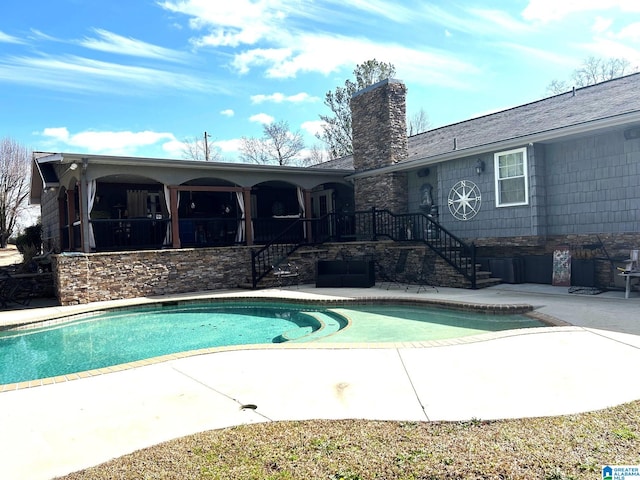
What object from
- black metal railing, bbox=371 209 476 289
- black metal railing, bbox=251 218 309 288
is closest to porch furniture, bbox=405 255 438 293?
black metal railing, bbox=371 209 476 289

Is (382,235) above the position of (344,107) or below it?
below

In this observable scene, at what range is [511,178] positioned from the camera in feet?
35.4

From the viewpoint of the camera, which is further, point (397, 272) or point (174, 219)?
point (174, 219)

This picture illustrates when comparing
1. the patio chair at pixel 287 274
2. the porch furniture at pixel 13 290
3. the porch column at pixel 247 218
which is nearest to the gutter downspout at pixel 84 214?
the porch furniture at pixel 13 290

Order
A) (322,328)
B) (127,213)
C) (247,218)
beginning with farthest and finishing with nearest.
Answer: (127,213)
(247,218)
(322,328)

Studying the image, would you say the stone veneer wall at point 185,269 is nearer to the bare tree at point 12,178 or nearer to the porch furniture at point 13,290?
the porch furniture at point 13,290

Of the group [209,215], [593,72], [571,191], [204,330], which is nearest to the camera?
[204,330]

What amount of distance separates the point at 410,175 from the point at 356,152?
7.85 feet

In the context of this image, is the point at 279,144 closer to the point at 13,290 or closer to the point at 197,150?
the point at 197,150

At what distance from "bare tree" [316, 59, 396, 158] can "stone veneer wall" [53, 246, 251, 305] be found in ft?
60.4

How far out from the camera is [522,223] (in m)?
10.6

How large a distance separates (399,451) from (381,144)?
41.9 feet

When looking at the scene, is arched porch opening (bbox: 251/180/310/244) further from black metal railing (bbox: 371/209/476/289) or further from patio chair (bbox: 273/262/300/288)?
black metal railing (bbox: 371/209/476/289)
